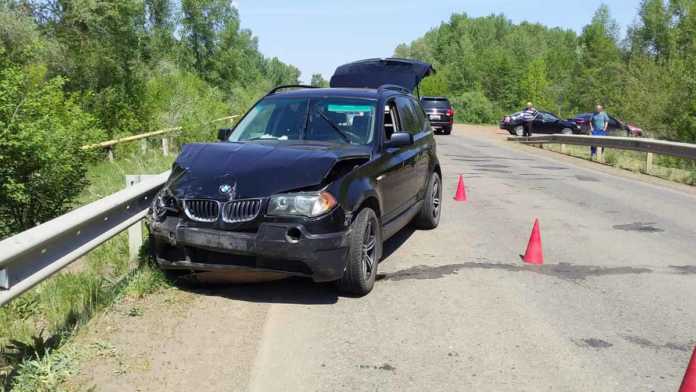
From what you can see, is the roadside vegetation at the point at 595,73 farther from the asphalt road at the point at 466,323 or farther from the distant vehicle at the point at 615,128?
the asphalt road at the point at 466,323

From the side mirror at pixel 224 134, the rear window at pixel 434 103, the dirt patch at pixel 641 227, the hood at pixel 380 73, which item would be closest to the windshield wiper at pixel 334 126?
the side mirror at pixel 224 134

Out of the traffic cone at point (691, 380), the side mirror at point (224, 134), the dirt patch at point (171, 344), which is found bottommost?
the dirt patch at point (171, 344)

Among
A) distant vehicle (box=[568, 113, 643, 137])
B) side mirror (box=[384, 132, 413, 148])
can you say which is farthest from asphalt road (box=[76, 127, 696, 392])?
distant vehicle (box=[568, 113, 643, 137])

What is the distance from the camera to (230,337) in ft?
15.9

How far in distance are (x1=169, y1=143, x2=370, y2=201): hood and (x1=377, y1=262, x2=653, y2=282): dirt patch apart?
4.29ft

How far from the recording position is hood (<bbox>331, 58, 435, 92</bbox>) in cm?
1983

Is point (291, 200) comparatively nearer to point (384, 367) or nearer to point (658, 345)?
point (384, 367)

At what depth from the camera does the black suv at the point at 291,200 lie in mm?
5348

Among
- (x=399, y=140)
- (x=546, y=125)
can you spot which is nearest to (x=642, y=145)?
(x=399, y=140)

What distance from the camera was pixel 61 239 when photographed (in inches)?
182

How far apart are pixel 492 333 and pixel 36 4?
2603 cm

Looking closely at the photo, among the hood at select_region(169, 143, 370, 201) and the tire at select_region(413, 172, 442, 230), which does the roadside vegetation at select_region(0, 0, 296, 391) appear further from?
the tire at select_region(413, 172, 442, 230)

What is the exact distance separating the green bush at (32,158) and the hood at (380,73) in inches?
383

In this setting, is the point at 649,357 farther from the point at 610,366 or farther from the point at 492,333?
the point at 492,333
